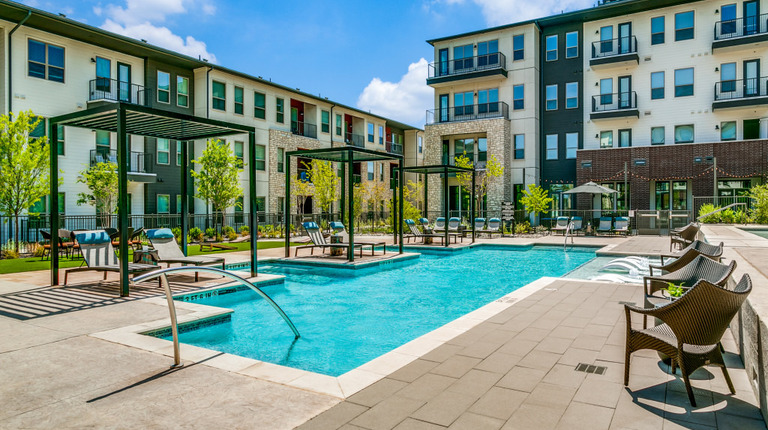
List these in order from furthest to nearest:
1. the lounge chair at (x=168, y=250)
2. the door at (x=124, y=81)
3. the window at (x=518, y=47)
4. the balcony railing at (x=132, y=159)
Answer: the window at (x=518, y=47) < the door at (x=124, y=81) < the balcony railing at (x=132, y=159) < the lounge chair at (x=168, y=250)

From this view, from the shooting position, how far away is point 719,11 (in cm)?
2645

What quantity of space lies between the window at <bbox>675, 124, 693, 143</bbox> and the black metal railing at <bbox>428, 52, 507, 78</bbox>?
35.6 ft

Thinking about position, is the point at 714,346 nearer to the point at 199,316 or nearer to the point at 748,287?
the point at 748,287

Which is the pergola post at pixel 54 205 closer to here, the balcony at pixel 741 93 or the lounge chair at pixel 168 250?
the lounge chair at pixel 168 250

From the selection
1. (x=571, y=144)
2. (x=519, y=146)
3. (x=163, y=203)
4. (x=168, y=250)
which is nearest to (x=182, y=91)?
(x=163, y=203)

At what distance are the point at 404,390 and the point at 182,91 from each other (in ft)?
89.1

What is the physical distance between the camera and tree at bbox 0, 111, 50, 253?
1478 cm

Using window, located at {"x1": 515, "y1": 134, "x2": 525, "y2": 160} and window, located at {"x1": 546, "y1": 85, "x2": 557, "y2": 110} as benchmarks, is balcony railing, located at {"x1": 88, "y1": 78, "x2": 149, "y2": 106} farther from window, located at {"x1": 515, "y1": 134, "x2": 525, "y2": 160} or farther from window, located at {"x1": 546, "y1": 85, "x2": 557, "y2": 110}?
window, located at {"x1": 546, "y1": 85, "x2": 557, "y2": 110}

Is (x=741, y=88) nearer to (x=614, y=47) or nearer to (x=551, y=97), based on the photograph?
(x=614, y=47)

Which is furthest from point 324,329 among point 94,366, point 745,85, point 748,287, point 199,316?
point 745,85

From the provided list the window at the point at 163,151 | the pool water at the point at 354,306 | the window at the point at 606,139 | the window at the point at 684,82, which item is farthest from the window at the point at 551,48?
the window at the point at 163,151

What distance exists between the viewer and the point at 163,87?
25.9 m

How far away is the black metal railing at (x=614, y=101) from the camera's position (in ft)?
93.7

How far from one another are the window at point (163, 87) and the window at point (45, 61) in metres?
4.84
